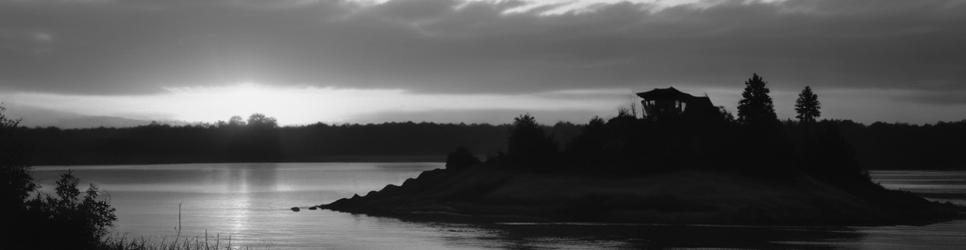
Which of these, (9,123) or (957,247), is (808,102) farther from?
(9,123)

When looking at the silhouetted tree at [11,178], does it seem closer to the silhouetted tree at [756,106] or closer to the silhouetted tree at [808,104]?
the silhouetted tree at [756,106]

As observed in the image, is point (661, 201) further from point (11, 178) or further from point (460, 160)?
point (11, 178)

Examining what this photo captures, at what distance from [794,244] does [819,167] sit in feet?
156

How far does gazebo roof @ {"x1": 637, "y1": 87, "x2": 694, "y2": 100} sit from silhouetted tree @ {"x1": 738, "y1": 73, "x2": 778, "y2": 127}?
20.4ft

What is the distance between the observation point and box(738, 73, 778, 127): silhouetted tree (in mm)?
113625

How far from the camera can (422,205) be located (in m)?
106

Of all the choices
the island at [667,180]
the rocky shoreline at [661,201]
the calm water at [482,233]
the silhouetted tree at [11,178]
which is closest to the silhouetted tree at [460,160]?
the island at [667,180]

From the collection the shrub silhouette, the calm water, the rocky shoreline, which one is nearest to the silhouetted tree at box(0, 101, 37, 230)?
the shrub silhouette

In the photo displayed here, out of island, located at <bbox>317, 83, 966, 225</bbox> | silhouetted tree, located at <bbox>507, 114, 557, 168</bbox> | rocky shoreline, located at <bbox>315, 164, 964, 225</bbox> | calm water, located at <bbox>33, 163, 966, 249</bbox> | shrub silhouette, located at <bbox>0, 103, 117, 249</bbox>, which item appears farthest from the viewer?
silhouetted tree, located at <bbox>507, 114, 557, 168</bbox>

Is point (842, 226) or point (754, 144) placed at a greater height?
point (754, 144)

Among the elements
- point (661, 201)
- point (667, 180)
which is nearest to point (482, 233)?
point (661, 201)

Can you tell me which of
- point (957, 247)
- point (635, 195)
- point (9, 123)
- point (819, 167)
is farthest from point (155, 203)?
point (957, 247)

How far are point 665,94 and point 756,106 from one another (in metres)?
9.60

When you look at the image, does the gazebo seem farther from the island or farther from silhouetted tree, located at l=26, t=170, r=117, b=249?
silhouetted tree, located at l=26, t=170, r=117, b=249
